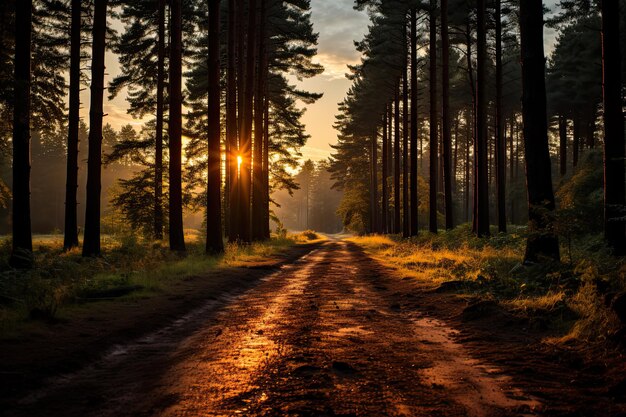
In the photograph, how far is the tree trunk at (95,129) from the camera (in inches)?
593

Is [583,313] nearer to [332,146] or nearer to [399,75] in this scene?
[399,75]

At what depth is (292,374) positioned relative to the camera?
4.01 meters

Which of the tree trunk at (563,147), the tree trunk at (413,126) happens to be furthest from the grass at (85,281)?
the tree trunk at (563,147)

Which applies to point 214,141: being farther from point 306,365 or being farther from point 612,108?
point 306,365

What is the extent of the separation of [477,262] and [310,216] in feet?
372

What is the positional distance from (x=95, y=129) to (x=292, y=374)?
1403cm

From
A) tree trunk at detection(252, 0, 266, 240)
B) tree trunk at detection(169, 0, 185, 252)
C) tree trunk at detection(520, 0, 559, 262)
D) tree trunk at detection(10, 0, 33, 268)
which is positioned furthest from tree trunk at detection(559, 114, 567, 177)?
tree trunk at detection(10, 0, 33, 268)

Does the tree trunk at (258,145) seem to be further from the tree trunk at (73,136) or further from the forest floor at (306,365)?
the forest floor at (306,365)

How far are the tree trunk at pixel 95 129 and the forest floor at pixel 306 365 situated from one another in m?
9.20

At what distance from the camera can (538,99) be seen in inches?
389

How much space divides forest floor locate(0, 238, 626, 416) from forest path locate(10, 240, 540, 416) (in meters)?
0.02

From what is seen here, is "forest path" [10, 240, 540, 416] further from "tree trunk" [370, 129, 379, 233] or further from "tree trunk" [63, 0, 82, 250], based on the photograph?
"tree trunk" [370, 129, 379, 233]

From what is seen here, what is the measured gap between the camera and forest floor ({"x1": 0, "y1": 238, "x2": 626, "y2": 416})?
10.9ft

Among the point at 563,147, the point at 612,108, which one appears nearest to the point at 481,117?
the point at 612,108
